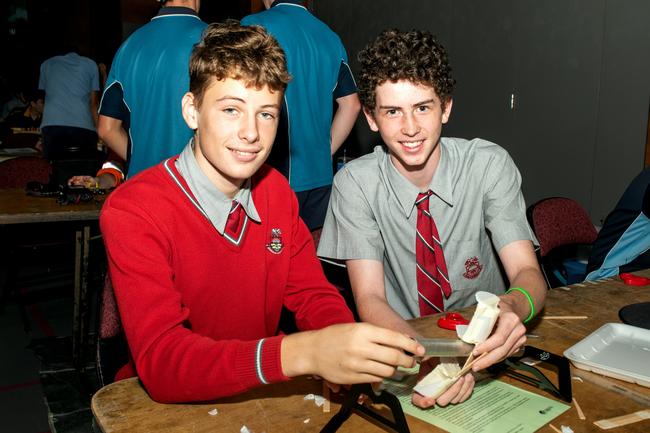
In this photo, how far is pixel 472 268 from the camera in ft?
6.39

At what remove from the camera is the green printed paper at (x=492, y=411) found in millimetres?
1034

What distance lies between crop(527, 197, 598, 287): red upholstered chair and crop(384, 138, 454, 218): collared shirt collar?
85cm

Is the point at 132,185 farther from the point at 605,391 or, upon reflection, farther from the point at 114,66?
the point at 114,66

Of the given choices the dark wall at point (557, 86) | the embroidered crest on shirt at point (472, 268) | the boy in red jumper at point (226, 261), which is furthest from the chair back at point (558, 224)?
the boy in red jumper at point (226, 261)

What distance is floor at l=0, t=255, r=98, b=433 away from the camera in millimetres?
2762

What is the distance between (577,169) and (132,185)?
345 cm

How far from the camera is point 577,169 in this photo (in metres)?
4.01

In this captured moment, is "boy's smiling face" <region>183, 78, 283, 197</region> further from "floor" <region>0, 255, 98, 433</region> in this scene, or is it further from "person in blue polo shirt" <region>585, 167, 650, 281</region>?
"person in blue polo shirt" <region>585, 167, 650, 281</region>

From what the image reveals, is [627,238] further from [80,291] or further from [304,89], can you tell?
[80,291]

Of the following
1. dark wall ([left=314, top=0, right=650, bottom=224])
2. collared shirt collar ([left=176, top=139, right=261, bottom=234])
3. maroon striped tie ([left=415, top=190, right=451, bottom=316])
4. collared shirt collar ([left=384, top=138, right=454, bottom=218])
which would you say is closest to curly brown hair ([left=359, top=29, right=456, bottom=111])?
collared shirt collar ([left=384, top=138, right=454, bottom=218])

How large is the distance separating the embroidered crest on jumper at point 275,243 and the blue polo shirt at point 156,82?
3.87 ft

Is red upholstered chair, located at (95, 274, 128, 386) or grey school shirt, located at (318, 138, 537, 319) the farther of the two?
grey school shirt, located at (318, 138, 537, 319)

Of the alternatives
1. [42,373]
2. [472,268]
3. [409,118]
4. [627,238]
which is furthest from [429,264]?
[42,373]

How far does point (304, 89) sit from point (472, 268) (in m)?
1.30
